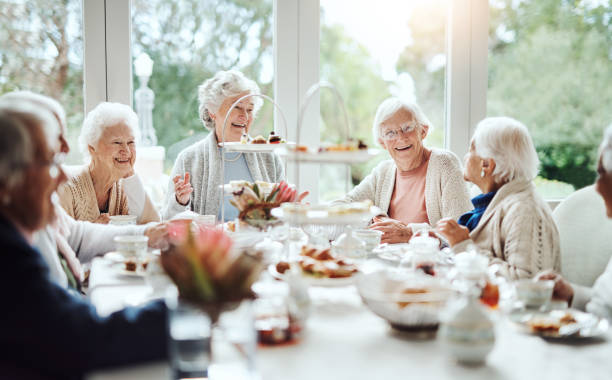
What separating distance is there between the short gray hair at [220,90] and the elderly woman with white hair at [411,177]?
0.75 meters

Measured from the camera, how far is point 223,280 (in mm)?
1094

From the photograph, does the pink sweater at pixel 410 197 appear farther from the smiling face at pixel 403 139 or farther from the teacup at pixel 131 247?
the teacup at pixel 131 247

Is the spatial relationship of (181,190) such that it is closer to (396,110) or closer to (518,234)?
(396,110)

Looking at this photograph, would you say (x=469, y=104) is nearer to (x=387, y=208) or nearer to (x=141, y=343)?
(x=387, y=208)

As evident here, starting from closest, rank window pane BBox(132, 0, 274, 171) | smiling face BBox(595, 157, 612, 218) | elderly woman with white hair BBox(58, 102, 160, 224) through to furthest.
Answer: smiling face BBox(595, 157, 612, 218) < elderly woman with white hair BBox(58, 102, 160, 224) < window pane BBox(132, 0, 274, 171)

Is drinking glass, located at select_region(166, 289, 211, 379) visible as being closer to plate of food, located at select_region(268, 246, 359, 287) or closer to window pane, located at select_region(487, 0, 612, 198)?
plate of food, located at select_region(268, 246, 359, 287)

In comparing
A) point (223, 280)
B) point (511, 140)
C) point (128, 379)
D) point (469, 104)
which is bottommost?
point (128, 379)

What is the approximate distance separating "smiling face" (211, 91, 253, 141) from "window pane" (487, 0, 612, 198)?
1.81 m

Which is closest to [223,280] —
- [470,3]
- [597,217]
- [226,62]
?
[597,217]

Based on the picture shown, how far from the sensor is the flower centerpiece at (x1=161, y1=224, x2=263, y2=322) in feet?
3.55

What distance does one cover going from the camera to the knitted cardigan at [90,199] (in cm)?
257

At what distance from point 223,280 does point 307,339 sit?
28 cm

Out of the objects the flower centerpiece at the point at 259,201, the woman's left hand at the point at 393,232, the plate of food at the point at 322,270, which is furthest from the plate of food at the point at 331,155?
the woman's left hand at the point at 393,232

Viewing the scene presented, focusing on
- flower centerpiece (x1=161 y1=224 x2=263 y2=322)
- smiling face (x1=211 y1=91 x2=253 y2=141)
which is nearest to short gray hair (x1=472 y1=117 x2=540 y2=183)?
flower centerpiece (x1=161 y1=224 x2=263 y2=322)
